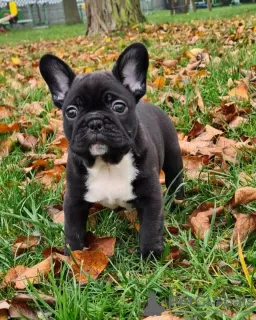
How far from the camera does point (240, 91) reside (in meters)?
4.28

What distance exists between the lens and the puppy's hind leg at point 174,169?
10.0 feet

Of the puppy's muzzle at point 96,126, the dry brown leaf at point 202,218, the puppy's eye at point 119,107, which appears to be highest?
the puppy's eye at point 119,107

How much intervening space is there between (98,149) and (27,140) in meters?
2.01

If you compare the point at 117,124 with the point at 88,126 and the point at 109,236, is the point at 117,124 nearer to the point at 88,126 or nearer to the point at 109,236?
the point at 88,126

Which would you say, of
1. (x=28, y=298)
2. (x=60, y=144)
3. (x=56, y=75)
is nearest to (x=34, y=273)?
(x=28, y=298)

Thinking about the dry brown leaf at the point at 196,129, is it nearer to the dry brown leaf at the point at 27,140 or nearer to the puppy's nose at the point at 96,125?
the dry brown leaf at the point at 27,140

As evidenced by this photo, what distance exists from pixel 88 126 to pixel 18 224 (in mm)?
940

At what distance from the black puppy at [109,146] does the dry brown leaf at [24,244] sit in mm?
239

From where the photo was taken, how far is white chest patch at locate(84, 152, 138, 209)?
2404 millimetres

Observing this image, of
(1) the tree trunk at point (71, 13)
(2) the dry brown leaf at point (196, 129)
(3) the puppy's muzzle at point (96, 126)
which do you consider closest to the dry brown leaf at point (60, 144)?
(2) the dry brown leaf at point (196, 129)

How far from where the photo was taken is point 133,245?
2.64m

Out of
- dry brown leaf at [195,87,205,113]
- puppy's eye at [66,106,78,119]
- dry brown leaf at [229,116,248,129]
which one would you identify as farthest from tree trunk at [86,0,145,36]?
puppy's eye at [66,106,78,119]

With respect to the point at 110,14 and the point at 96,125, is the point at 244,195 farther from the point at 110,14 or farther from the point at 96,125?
the point at 110,14

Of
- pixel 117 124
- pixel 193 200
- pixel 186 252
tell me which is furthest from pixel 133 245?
pixel 117 124
